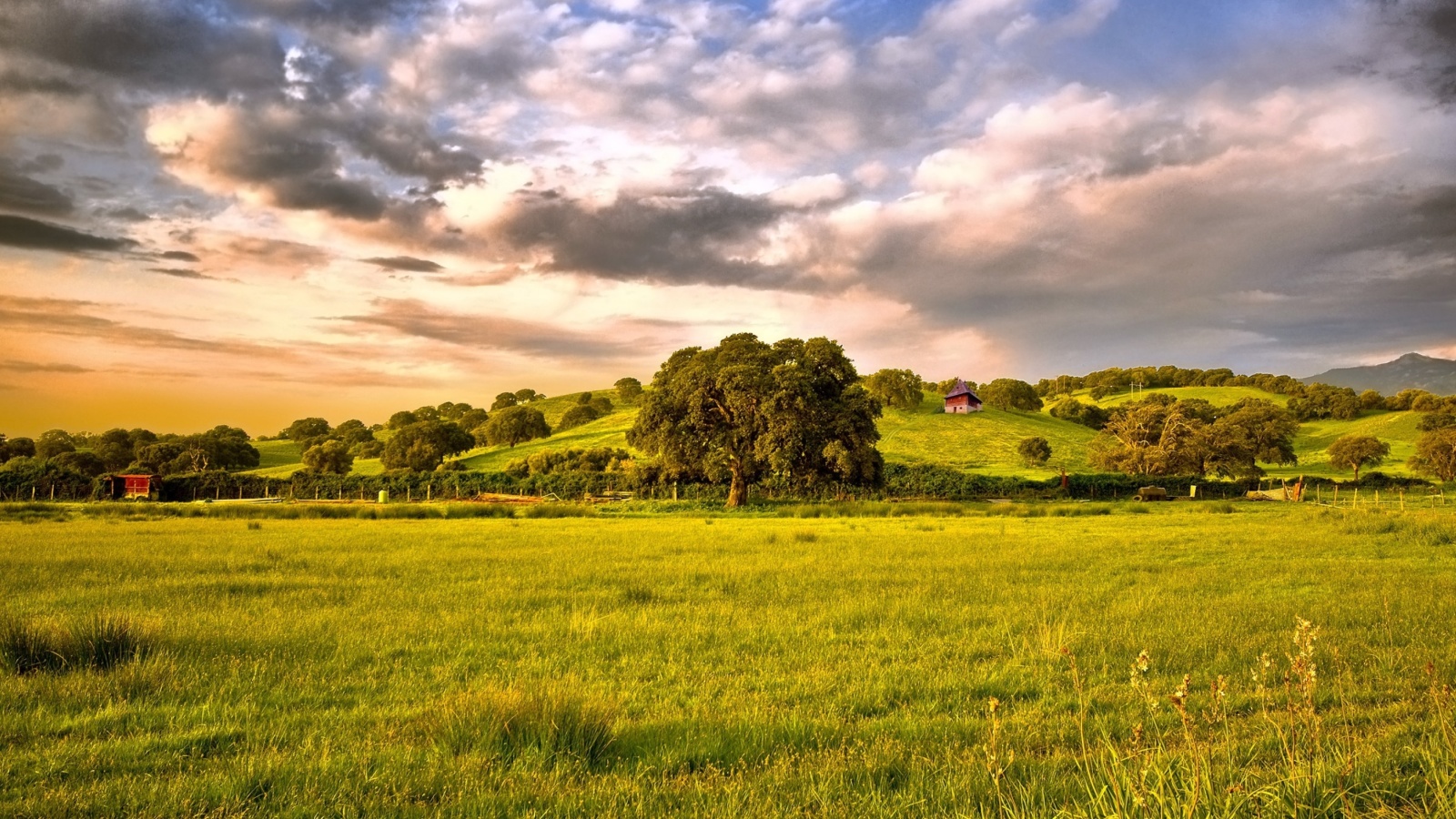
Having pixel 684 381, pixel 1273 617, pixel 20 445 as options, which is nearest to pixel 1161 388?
pixel 684 381

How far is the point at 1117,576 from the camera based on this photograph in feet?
59.3

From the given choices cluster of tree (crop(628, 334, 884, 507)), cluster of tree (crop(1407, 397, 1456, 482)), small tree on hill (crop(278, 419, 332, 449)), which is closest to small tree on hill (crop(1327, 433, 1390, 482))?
cluster of tree (crop(1407, 397, 1456, 482))

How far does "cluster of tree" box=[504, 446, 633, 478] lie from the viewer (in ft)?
279

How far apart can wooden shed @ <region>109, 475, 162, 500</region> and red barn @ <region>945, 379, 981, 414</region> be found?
331ft

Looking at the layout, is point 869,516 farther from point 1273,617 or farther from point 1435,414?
point 1435,414

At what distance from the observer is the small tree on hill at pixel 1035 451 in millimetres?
92812

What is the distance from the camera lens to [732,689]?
834cm

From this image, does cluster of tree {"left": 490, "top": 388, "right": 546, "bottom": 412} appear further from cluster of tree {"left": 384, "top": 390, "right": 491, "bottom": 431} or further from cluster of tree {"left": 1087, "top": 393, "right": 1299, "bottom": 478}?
cluster of tree {"left": 1087, "top": 393, "right": 1299, "bottom": 478}

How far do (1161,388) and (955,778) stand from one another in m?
188

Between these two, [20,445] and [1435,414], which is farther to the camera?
[20,445]

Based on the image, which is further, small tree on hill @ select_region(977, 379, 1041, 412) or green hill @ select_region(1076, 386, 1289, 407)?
green hill @ select_region(1076, 386, 1289, 407)

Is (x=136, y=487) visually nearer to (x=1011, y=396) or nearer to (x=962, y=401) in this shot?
(x=962, y=401)

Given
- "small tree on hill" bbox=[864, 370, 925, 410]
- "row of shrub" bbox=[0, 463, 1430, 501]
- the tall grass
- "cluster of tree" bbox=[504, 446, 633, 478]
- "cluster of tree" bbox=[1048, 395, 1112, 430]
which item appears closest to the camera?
the tall grass

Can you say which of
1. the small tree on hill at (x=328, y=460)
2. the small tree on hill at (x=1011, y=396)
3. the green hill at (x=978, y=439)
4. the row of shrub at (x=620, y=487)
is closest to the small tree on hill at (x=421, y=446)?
the small tree on hill at (x=328, y=460)
